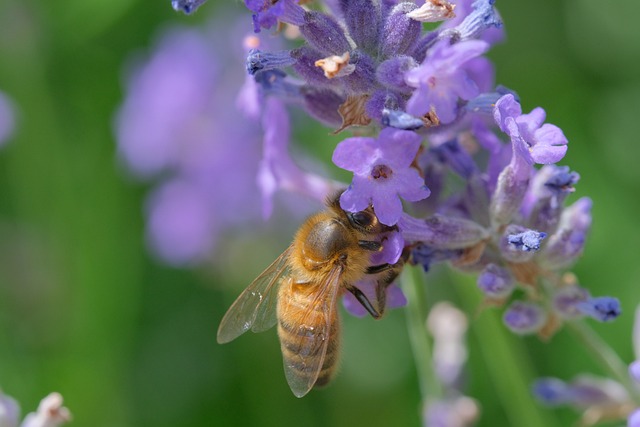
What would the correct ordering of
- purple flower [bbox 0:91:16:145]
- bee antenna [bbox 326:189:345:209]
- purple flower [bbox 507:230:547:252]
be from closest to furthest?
purple flower [bbox 507:230:547:252], bee antenna [bbox 326:189:345:209], purple flower [bbox 0:91:16:145]

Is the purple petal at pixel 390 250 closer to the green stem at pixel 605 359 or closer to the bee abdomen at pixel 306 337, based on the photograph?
the bee abdomen at pixel 306 337

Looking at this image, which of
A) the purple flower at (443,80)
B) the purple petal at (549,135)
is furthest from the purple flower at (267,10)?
the purple petal at (549,135)

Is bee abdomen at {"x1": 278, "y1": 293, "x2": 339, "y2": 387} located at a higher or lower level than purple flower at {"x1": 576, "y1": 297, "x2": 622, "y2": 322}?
higher

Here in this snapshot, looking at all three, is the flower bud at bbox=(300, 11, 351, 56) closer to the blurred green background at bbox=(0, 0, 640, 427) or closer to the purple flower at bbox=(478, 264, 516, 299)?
the purple flower at bbox=(478, 264, 516, 299)

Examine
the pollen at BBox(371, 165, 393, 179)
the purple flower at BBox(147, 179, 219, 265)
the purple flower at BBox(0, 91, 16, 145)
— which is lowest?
the purple flower at BBox(147, 179, 219, 265)

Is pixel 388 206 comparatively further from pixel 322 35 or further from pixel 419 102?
pixel 322 35

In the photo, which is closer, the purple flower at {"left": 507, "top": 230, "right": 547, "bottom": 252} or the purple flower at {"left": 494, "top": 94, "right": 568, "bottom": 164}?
the purple flower at {"left": 494, "top": 94, "right": 568, "bottom": 164}

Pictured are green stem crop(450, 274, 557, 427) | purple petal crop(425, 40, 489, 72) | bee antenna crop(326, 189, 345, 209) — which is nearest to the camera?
purple petal crop(425, 40, 489, 72)

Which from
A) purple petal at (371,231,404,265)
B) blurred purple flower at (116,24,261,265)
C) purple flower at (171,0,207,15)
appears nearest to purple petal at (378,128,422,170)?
purple petal at (371,231,404,265)
